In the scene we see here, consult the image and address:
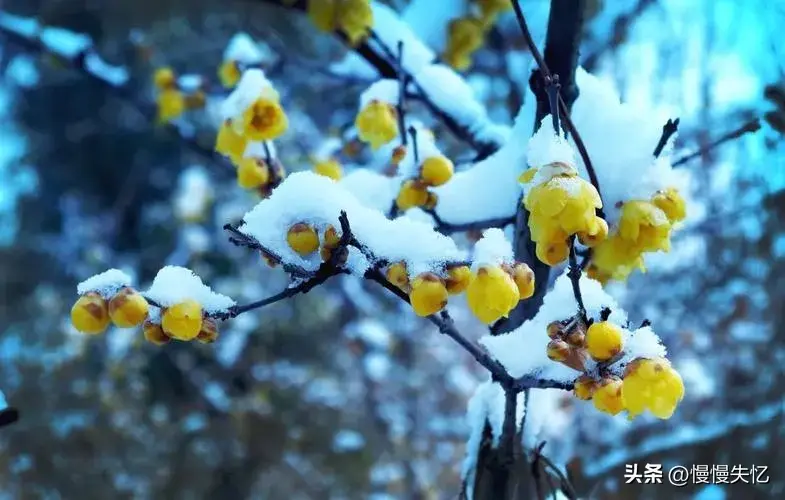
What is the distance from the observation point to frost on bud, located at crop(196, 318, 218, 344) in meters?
0.99

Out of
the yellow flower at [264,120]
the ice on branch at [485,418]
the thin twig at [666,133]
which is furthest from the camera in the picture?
the yellow flower at [264,120]

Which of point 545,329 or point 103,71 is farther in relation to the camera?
point 103,71

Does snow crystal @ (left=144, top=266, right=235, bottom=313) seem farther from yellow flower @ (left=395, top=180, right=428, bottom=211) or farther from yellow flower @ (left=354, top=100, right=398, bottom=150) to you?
yellow flower @ (left=354, top=100, right=398, bottom=150)

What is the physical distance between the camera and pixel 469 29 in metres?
2.05

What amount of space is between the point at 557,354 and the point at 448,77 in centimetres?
106

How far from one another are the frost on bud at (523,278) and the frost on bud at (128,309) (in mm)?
507

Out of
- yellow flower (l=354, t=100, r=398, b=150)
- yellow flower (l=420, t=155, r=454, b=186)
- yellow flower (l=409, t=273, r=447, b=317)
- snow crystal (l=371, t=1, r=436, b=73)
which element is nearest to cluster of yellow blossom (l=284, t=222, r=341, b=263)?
yellow flower (l=409, t=273, r=447, b=317)

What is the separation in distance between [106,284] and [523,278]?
591 millimetres

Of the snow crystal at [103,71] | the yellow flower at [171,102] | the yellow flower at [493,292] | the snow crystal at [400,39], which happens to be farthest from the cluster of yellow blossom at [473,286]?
the snow crystal at [103,71]

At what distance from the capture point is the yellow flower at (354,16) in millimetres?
1719

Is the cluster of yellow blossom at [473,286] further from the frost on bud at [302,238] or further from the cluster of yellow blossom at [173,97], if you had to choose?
the cluster of yellow blossom at [173,97]

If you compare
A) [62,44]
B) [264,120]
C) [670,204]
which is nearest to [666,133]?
[670,204]

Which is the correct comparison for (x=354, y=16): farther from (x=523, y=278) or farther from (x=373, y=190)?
(x=523, y=278)

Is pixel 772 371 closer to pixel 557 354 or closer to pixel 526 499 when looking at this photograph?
pixel 526 499
